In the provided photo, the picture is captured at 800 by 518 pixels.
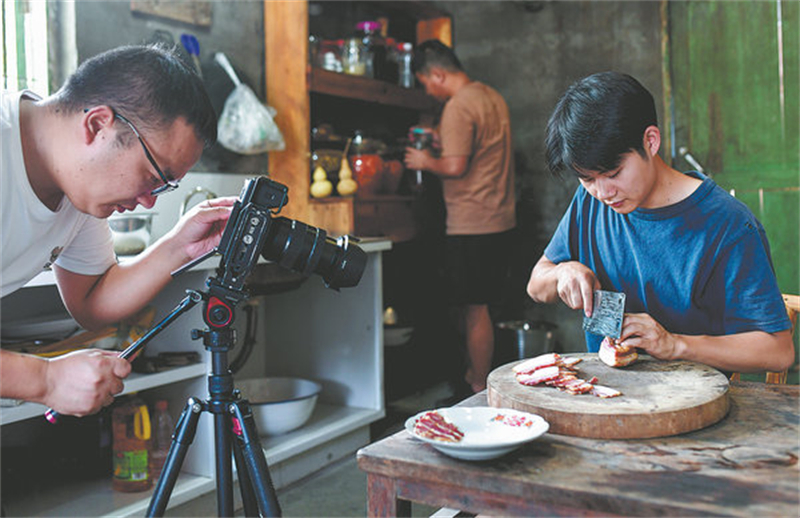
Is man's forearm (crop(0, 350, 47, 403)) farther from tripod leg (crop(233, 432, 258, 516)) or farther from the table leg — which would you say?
the table leg

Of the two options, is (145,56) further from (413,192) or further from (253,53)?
(413,192)

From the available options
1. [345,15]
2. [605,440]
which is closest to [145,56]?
[605,440]

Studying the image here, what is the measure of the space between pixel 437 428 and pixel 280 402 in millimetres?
1829

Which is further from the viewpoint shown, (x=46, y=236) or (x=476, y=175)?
(x=476, y=175)

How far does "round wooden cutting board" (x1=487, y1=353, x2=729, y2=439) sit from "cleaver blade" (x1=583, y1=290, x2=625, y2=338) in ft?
0.33

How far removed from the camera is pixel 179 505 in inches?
91.6

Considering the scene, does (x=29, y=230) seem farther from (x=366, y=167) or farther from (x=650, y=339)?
(x=366, y=167)

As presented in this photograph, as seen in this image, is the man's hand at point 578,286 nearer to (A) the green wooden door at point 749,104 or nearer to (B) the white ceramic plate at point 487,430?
(B) the white ceramic plate at point 487,430

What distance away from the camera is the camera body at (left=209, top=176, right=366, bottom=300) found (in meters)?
1.28

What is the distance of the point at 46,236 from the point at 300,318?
2.06 metres

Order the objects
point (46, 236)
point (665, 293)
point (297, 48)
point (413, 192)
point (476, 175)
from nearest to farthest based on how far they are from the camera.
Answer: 1. point (46, 236)
2. point (665, 293)
3. point (297, 48)
4. point (476, 175)
5. point (413, 192)

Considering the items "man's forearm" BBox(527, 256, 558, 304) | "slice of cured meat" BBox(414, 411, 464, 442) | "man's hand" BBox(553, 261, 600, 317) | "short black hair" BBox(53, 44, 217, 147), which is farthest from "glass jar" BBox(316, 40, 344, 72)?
"slice of cured meat" BBox(414, 411, 464, 442)

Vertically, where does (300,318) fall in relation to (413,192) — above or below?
below

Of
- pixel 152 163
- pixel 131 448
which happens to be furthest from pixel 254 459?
pixel 131 448
